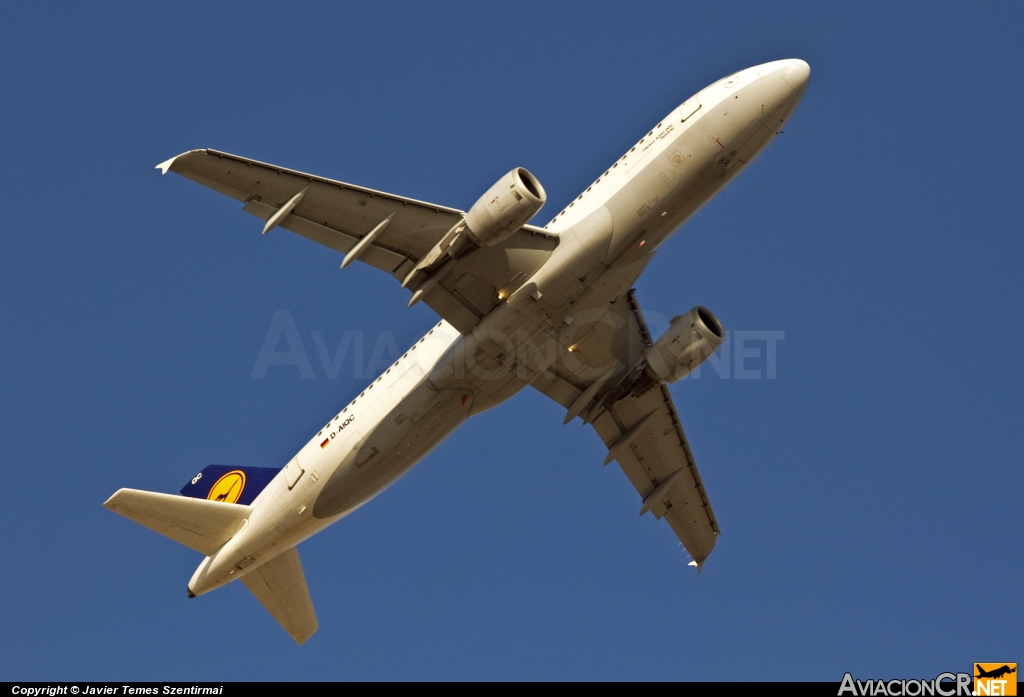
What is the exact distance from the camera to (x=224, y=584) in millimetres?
42375

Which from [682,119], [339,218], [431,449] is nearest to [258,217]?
[339,218]

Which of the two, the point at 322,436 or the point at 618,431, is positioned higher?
the point at 618,431

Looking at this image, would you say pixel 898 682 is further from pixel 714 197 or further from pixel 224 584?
Answer: pixel 224 584

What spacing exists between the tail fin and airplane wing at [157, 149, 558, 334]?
12.2 m

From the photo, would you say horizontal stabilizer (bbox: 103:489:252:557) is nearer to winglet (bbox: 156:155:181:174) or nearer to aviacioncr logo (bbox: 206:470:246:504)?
aviacioncr logo (bbox: 206:470:246:504)

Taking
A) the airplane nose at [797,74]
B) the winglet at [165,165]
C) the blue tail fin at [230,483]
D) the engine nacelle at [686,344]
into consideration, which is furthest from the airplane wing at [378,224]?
the blue tail fin at [230,483]

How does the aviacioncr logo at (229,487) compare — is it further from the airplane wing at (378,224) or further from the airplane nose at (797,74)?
the airplane nose at (797,74)

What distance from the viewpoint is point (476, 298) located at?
38.2 m

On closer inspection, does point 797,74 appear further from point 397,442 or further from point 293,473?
point 293,473

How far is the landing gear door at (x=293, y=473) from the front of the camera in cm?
4072

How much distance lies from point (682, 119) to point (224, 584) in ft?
72.7

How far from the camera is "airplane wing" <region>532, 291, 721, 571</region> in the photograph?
141ft

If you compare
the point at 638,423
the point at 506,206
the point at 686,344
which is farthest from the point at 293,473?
the point at 686,344

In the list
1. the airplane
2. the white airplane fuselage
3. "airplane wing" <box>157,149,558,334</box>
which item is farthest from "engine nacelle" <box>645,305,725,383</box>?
"airplane wing" <box>157,149,558,334</box>
